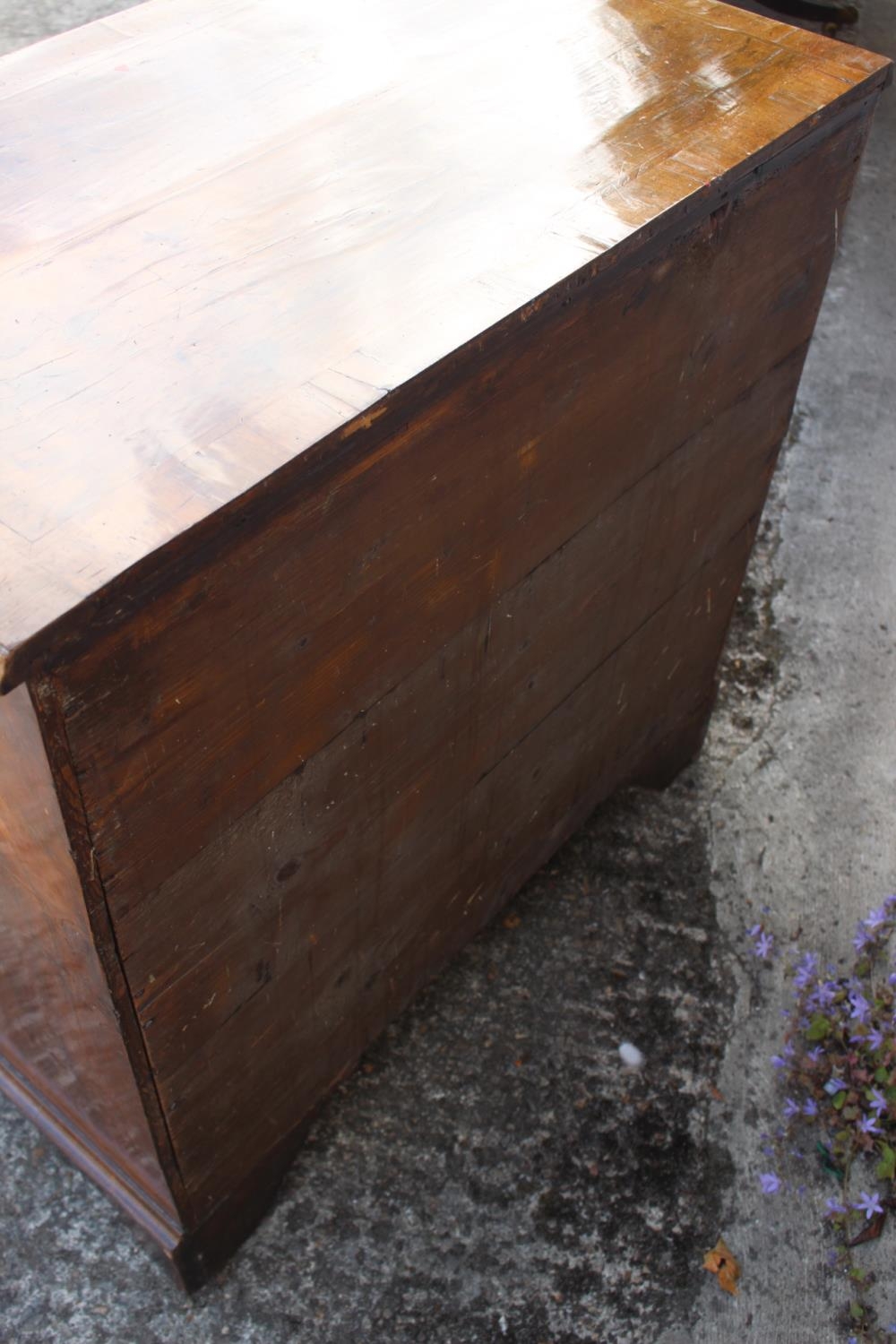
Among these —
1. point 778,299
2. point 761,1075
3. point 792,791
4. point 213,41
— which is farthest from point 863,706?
point 213,41

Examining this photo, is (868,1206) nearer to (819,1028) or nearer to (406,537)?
(819,1028)

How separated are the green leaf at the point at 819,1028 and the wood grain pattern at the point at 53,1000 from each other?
102 centimetres

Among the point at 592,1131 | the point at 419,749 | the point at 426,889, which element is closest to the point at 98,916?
the point at 419,749

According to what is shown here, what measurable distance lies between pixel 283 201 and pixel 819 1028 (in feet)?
4.82

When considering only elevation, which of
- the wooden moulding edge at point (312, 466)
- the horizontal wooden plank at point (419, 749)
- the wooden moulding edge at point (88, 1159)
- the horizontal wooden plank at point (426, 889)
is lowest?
the wooden moulding edge at point (88, 1159)

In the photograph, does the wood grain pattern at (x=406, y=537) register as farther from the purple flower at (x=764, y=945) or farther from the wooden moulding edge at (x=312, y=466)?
the purple flower at (x=764, y=945)

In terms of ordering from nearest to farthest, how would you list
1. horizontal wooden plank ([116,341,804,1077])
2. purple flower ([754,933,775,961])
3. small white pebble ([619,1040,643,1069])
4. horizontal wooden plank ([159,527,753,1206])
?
horizontal wooden plank ([116,341,804,1077]), horizontal wooden plank ([159,527,753,1206]), small white pebble ([619,1040,643,1069]), purple flower ([754,933,775,961])

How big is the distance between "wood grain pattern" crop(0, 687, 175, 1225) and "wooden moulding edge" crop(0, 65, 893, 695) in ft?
0.25

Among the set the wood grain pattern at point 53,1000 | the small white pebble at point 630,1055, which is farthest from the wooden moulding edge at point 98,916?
the small white pebble at point 630,1055

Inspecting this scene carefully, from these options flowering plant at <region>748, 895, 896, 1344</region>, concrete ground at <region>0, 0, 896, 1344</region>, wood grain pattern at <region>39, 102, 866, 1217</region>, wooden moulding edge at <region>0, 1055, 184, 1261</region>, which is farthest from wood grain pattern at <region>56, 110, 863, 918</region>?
flowering plant at <region>748, 895, 896, 1344</region>

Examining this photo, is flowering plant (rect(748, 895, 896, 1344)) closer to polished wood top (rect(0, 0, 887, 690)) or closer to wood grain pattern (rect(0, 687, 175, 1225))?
wood grain pattern (rect(0, 687, 175, 1225))

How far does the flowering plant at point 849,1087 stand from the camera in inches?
71.6

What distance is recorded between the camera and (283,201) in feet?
4.22

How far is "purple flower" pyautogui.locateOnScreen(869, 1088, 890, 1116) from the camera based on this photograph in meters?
1.91
